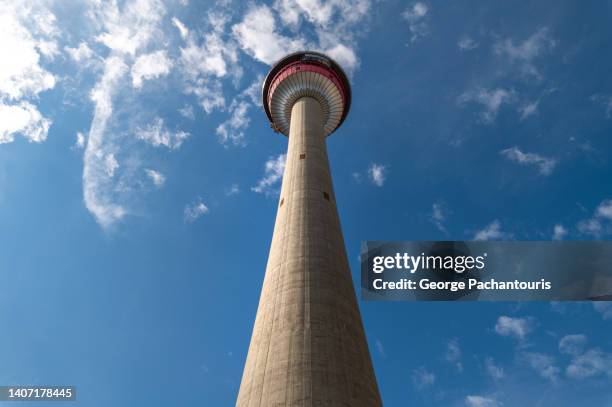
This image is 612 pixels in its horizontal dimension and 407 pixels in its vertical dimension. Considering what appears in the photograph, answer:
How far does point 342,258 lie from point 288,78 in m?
22.0

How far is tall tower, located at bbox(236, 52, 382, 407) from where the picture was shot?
16.9 meters

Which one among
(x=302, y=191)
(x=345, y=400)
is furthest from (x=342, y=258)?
(x=345, y=400)

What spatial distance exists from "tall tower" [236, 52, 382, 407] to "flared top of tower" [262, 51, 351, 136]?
9527 mm

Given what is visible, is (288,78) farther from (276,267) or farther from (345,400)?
(345,400)

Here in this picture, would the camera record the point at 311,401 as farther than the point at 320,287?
No

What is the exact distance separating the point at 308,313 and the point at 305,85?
25615 millimetres

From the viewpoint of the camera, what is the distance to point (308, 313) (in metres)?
19.5

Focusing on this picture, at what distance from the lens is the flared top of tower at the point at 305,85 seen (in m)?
40.4

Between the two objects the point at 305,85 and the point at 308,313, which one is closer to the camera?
the point at 308,313

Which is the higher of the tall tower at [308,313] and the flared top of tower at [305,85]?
the flared top of tower at [305,85]

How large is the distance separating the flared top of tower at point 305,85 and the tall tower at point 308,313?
31.3 ft

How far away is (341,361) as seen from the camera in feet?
59.0

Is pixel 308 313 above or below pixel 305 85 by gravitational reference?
below

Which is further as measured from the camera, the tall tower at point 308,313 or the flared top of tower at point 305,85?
the flared top of tower at point 305,85
